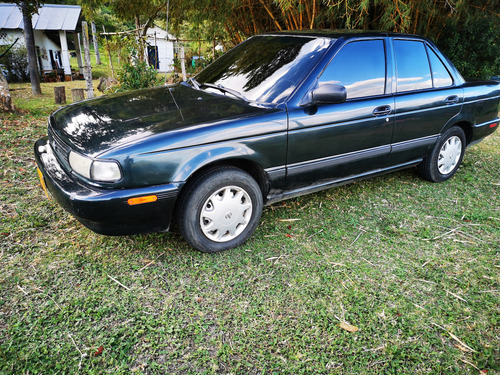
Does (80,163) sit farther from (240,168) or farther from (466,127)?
(466,127)

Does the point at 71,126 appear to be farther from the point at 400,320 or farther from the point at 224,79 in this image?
the point at 400,320

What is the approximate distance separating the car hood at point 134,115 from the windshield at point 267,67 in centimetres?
20

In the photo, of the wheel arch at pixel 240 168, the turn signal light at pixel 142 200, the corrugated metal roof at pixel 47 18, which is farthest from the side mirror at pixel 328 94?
the corrugated metal roof at pixel 47 18

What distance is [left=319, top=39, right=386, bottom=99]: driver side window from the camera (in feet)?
9.69

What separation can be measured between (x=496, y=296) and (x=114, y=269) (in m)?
2.62

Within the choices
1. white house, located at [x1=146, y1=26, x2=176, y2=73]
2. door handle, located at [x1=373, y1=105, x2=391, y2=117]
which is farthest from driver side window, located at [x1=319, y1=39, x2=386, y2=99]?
white house, located at [x1=146, y1=26, x2=176, y2=73]

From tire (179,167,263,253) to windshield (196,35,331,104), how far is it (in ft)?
2.31

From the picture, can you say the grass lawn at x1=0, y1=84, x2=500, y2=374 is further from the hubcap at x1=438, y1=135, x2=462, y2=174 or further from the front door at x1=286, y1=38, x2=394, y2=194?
the hubcap at x1=438, y1=135, x2=462, y2=174

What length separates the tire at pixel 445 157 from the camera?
3.95m

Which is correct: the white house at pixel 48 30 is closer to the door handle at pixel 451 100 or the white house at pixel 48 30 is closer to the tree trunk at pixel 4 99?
the tree trunk at pixel 4 99

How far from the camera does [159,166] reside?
228 centimetres

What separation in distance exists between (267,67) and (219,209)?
1316 millimetres

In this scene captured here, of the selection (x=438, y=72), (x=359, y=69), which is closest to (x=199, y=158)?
(x=359, y=69)

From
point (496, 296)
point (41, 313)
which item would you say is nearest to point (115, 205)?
point (41, 313)
